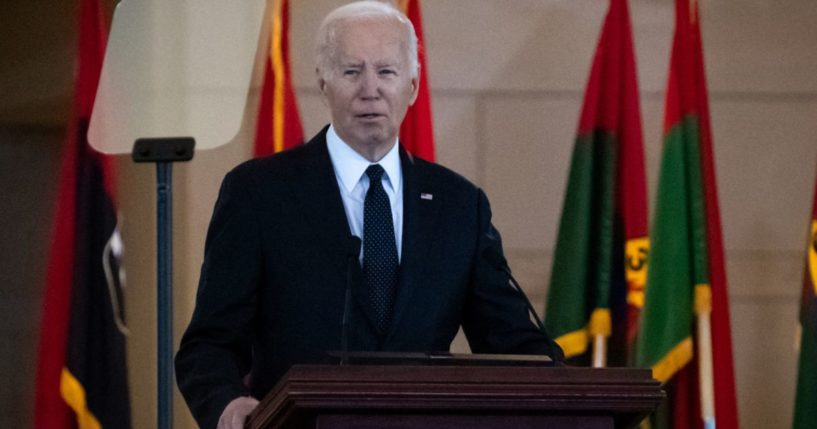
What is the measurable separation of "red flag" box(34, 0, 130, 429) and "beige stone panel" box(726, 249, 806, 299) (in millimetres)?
2355

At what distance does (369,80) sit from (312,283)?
1.60ft

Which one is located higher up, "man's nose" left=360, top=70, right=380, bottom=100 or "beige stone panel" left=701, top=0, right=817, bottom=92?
"beige stone panel" left=701, top=0, right=817, bottom=92

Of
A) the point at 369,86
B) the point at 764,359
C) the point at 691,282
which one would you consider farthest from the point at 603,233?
the point at 369,86

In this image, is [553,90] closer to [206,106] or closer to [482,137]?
[482,137]

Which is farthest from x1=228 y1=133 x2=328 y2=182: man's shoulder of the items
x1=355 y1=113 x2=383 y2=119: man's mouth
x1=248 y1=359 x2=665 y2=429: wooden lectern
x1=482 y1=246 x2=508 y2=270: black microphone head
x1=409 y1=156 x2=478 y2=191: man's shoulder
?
x1=248 y1=359 x2=665 y2=429: wooden lectern

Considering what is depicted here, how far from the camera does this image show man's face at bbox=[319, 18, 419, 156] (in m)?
3.37

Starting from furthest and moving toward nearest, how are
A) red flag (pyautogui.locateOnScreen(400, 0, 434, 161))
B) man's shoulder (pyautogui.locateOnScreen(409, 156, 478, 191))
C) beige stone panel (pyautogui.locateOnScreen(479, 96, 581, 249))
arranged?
beige stone panel (pyautogui.locateOnScreen(479, 96, 581, 249)) < red flag (pyautogui.locateOnScreen(400, 0, 434, 161)) < man's shoulder (pyautogui.locateOnScreen(409, 156, 478, 191))

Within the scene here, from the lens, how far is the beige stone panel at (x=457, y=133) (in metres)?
5.89

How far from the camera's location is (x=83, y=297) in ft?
17.4

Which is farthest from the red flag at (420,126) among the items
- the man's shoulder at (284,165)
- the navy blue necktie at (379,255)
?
the navy blue necktie at (379,255)

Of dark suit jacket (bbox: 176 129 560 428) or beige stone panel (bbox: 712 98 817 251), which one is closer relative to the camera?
dark suit jacket (bbox: 176 129 560 428)

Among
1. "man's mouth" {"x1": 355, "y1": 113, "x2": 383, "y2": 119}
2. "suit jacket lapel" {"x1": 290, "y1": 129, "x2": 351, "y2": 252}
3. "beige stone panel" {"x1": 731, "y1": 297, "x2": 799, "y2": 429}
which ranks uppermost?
"man's mouth" {"x1": 355, "y1": 113, "x2": 383, "y2": 119}

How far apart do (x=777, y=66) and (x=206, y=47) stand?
2.26 meters

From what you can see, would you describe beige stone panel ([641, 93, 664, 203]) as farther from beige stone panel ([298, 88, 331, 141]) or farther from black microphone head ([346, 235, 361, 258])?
black microphone head ([346, 235, 361, 258])
